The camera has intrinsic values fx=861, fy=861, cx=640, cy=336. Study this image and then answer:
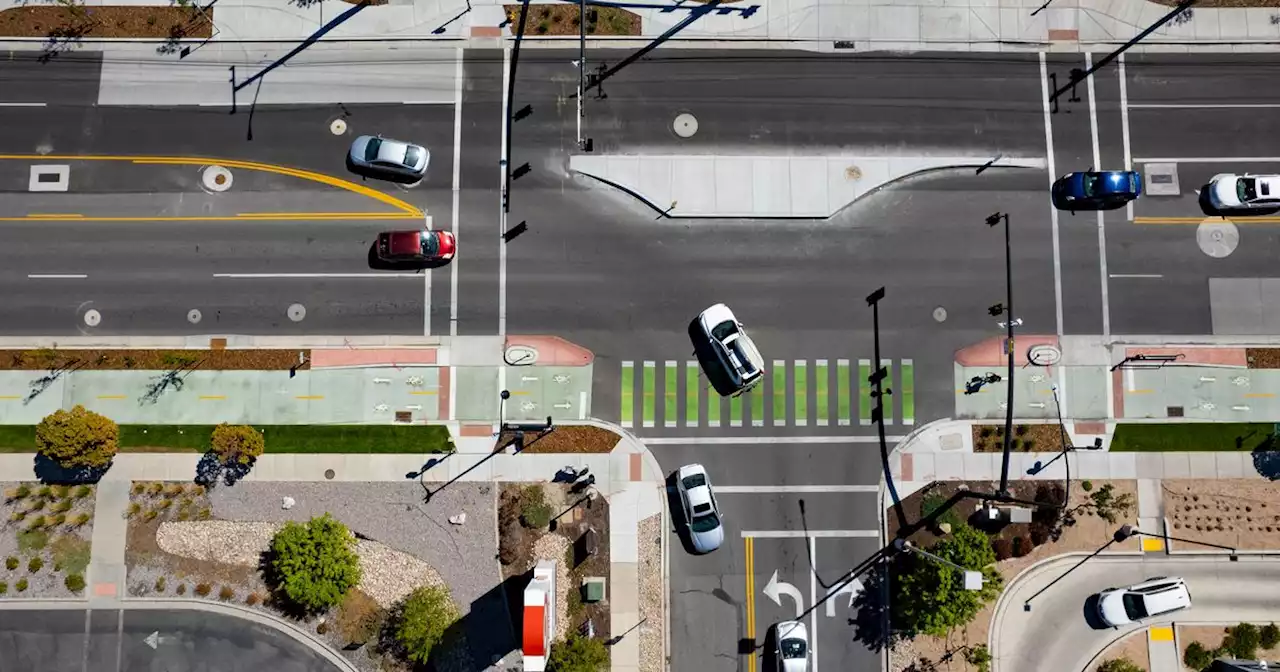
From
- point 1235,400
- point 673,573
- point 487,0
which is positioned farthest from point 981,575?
point 487,0

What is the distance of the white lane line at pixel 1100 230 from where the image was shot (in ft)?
170

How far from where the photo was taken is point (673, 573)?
50000mm

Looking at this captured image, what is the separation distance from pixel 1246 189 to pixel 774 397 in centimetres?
3102

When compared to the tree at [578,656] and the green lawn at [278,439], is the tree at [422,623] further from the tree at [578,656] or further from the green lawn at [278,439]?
the green lawn at [278,439]

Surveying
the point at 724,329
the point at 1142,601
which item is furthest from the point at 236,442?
the point at 1142,601

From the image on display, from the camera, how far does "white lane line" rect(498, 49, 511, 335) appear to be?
169 ft

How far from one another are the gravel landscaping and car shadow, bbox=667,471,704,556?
3364 cm

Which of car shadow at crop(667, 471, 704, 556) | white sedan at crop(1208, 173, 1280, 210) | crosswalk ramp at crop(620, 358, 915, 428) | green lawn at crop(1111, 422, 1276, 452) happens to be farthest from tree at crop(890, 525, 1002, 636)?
white sedan at crop(1208, 173, 1280, 210)

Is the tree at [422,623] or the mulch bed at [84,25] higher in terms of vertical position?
the mulch bed at [84,25]

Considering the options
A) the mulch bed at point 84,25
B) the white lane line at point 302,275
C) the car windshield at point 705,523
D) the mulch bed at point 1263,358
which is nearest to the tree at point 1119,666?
the mulch bed at point 1263,358

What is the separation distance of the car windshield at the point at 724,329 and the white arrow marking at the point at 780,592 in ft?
47.2

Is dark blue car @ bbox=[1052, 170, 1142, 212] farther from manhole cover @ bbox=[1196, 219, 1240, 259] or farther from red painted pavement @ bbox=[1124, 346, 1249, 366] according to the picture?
red painted pavement @ bbox=[1124, 346, 1249, 366]

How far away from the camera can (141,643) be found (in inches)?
1938

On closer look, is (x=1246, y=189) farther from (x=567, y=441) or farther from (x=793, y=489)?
(x=567, y=441)
